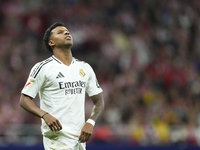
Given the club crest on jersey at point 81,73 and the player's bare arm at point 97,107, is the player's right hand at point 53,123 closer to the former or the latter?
the player's bare arm at point 97,107

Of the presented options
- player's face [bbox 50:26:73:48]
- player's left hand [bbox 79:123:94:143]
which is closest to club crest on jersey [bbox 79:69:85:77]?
player's face [bbox 50:26:73:48]

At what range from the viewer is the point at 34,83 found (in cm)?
460

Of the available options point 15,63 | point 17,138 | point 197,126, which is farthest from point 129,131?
point 15,63

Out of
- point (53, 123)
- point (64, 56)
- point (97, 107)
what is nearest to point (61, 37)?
point (64, 56)

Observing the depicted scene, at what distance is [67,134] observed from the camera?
4.59 meters

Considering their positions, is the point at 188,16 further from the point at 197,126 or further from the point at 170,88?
the point at 197,126

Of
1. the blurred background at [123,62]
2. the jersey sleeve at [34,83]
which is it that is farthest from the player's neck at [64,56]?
the blurred background at [123,62]

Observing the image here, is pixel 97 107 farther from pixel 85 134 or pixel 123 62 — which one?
pixel 123 62

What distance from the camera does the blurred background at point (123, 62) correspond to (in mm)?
9164

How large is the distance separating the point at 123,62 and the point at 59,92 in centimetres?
712

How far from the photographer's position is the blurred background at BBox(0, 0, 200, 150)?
916 centimetres

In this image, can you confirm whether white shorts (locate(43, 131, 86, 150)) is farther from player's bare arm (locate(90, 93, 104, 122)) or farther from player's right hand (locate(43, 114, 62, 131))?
player's bare arm (locate(90, 93, 104, 122))

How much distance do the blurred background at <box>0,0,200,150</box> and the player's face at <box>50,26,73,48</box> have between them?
397 cm

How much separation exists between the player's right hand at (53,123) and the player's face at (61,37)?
0.94 meters
